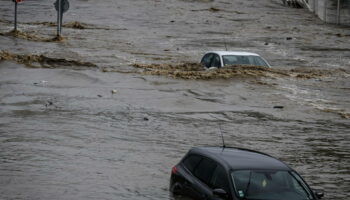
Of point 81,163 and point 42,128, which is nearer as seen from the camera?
point 81,163

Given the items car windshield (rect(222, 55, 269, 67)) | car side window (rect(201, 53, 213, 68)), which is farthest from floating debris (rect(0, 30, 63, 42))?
car windshield (rect(222, 55, 269, 67))

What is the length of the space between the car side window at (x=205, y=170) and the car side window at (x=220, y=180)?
4.7 inches

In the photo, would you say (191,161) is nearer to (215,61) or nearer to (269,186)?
(269,186)

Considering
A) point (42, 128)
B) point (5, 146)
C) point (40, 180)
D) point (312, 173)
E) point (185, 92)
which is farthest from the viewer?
point (185, 92)

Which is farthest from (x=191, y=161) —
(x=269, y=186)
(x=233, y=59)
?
(x=233, y=59)

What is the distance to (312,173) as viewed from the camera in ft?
47.1

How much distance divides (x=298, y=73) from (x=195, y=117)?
8896mm

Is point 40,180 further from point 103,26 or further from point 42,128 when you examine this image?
point 103,26

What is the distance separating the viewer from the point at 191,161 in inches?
433

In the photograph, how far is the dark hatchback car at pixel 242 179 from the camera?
9.60 m

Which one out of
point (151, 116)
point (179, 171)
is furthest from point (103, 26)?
point (179, 171)

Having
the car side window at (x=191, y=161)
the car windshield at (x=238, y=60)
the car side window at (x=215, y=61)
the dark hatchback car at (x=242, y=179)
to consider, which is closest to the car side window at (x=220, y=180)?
the dark hatchback car at (x=242, y=179)

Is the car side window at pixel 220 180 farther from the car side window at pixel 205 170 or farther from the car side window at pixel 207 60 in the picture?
the car side window at pixel 207 60

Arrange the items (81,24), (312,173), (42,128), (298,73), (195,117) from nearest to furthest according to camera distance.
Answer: (312,173) → (42,128) → (195,117) → (298,73) → (81,24)
